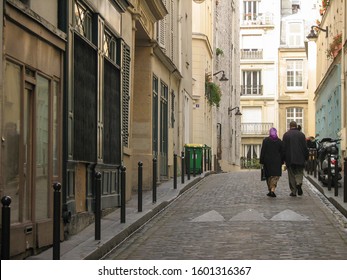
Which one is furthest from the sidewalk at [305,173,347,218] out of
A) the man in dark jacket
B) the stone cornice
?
the stone cornice

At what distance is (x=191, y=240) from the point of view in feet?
39.2

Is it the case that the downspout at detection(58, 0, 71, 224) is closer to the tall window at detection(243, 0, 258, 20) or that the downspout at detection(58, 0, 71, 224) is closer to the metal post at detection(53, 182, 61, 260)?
the metal post at detection(53, 182, 61, 260)

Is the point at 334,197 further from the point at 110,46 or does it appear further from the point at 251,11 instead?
the point at 251,11

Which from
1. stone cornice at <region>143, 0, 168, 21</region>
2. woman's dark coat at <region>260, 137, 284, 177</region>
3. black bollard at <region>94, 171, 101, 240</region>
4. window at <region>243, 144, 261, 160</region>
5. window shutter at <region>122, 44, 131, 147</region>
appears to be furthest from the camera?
window at <region>243, 144, 261, 160</region>

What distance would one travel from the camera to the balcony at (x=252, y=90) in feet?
226

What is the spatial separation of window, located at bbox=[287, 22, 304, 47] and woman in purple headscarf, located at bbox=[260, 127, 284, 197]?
50.6 m

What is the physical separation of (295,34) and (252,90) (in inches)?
230

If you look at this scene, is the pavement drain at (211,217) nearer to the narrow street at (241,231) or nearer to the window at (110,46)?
the narrow street at (241,231)

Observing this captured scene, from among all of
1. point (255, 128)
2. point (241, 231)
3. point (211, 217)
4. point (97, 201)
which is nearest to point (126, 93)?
point (211, 217)

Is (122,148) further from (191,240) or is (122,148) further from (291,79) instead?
(291,79)

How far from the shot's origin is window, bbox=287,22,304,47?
69.6m

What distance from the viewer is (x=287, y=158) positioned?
19.6 meters

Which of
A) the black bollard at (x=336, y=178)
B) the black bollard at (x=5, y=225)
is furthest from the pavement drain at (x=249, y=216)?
the black bollard at (x=5, y=225)

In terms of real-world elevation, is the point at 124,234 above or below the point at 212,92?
below
